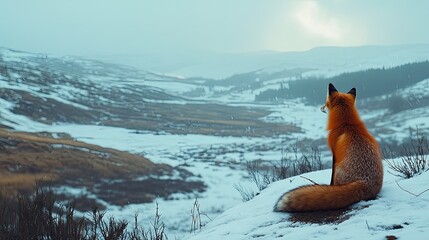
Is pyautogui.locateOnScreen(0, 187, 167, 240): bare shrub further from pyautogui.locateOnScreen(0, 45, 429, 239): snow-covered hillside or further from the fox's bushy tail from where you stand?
pyautogui.locateOnScreen(0, 45, 429, 239): snow-covered hillside

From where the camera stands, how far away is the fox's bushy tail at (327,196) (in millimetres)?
4598

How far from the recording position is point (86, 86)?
145875 millimetres

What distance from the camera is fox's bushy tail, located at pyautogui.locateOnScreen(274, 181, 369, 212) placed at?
4598mm

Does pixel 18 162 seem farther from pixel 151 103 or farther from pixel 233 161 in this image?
pixel 151 103

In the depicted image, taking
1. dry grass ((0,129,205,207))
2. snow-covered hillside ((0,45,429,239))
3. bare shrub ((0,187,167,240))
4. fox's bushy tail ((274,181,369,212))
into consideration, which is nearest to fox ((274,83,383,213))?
fox's bushy tail ((274,181,369,212))

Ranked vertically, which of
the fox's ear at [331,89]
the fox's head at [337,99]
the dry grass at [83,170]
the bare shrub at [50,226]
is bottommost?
the dry grass at [83,170]

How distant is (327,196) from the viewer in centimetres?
459

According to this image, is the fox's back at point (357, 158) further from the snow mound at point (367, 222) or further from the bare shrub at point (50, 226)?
the bare shrub at point (50, 226)

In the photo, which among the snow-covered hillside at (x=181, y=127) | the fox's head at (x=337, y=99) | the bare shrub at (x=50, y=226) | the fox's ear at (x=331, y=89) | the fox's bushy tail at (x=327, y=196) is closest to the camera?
the fox's bushy tail at (x=327, y=196)

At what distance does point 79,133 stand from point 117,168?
102 ft

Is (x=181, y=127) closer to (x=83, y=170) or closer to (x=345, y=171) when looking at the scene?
(x=83, y=170)

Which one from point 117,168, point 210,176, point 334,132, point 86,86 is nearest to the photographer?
point 334,132

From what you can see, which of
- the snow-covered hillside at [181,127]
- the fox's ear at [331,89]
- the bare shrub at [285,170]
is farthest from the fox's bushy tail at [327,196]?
the snow-covered hillside at [181,127]

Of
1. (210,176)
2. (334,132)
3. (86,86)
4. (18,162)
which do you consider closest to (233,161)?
(210,176)
